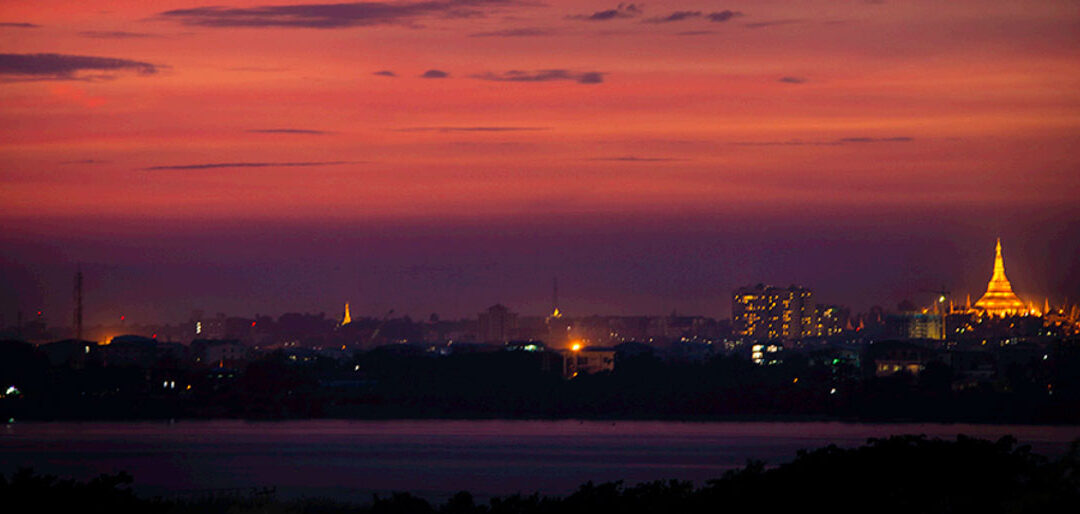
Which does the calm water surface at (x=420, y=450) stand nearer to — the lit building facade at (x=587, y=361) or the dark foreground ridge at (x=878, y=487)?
the lit building facade at (x=587, y=361)

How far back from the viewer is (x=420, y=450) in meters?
64.1

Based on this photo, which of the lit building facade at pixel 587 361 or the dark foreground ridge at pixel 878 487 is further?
the lit building facade at pixel 587 361

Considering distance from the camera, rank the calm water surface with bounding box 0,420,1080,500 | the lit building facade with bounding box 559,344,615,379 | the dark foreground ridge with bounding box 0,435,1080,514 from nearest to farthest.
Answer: the dark foreground ridge with bounding box 0,435,1080,514, the calm water surface with bounding box 0,420,1080,500, the lit building facade with bounding box 559,344,615,379

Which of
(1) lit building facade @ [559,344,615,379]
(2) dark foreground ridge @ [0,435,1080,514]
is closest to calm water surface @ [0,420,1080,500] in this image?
(1) lit building facade @ [559,344,615,379]

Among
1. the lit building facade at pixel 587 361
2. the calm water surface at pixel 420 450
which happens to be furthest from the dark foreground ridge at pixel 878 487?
the lit building facade at pixel 587 361

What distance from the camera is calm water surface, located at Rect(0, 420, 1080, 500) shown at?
50281mm

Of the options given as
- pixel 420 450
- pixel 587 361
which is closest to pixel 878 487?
pixel 420 450

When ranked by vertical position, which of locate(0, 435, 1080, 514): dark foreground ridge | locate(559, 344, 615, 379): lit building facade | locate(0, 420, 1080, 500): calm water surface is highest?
locate(559, 344, 615, 379): lit building facade

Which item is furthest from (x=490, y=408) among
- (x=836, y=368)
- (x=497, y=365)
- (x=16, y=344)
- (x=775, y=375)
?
(x=16, y=344)

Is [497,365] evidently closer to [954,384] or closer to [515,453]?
[954,384]

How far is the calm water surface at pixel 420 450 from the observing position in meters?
50.3

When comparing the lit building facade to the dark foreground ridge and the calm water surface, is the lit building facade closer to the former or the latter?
the calm water surface

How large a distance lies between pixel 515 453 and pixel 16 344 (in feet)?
186

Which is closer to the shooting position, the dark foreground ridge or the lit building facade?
the dark foreground ridge
